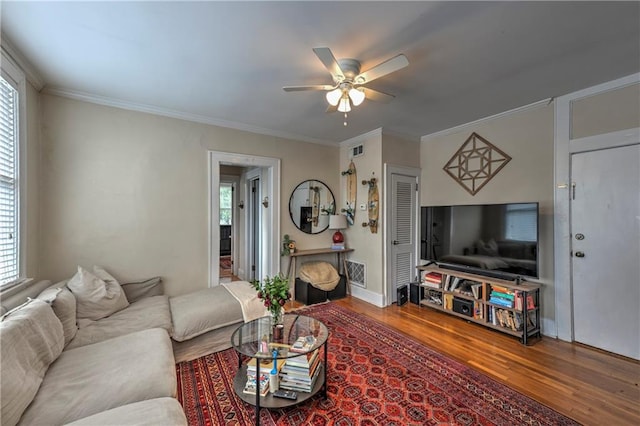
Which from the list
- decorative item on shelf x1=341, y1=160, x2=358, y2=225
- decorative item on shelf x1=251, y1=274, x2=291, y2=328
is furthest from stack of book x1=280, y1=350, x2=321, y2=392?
decorative item on shelf x1=341, y1=160, x2=358, y2=225

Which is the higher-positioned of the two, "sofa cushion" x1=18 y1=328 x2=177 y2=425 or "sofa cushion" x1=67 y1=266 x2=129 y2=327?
"sofa cushion" x1=67 y1=266 x2=129 y2=327

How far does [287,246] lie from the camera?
4.02m

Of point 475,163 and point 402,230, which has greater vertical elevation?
point 475,163

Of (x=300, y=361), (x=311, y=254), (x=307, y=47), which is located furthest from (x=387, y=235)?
(x=307, y=47)

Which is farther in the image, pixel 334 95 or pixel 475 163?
pixel 475 163

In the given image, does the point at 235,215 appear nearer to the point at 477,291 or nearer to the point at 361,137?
the point at 361,137

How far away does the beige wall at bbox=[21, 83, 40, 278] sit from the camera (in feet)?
7.54

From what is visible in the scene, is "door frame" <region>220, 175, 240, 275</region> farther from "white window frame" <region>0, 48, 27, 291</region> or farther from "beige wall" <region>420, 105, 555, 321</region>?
"beige wall" <region>420, 105, 555, 321</region>

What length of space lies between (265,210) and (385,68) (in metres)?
2.78

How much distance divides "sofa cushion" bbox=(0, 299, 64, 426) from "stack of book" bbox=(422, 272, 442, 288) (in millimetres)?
3734

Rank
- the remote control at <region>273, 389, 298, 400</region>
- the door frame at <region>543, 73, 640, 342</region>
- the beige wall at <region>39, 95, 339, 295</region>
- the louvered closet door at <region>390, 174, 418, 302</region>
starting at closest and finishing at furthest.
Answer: the remote control at <region>273, 389, 298, 400</region> → the beige wall at <region>39, 95, 339, 295</region> → the door frame at <region>543, 73, 640, 342</region> → the louvered closet door at <region>390, 174, 418, 302</region>

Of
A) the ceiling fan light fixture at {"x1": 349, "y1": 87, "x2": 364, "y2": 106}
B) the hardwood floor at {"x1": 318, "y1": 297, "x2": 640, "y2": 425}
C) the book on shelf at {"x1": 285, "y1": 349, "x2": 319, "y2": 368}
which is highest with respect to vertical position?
the ceiling fan light fixture at {"x1": 349, "y1": 87, "x2": 364, "y2": 106}

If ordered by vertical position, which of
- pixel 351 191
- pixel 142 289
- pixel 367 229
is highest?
pixel 351 191

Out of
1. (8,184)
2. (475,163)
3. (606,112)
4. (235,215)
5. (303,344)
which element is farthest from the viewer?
(235,215)
